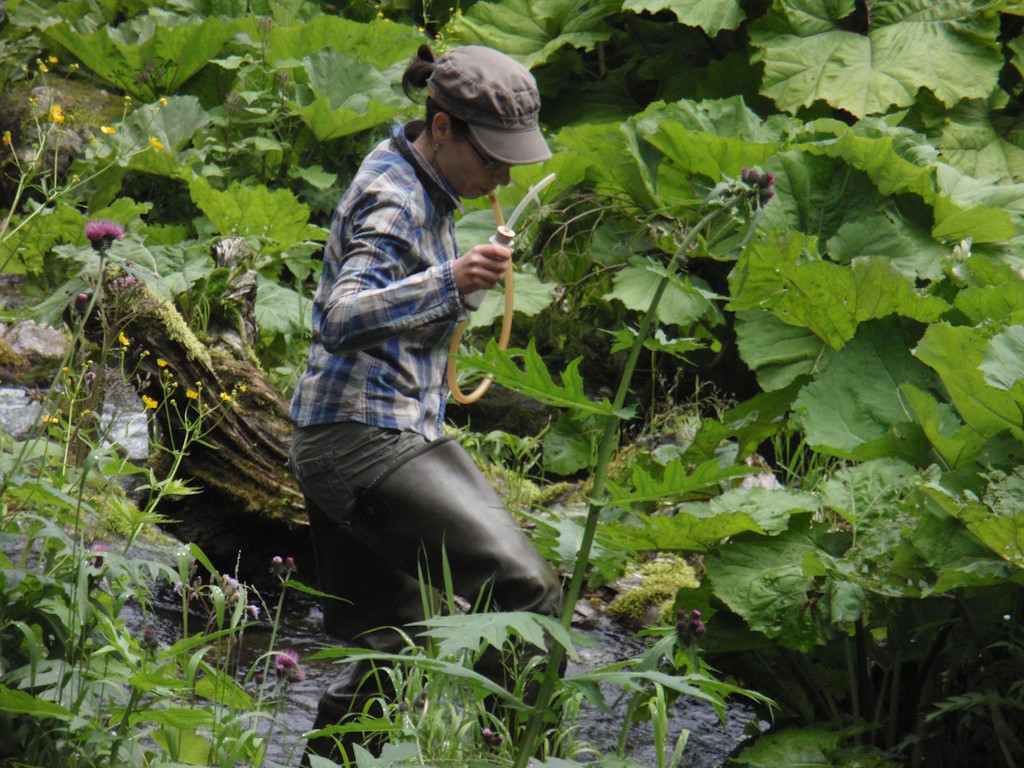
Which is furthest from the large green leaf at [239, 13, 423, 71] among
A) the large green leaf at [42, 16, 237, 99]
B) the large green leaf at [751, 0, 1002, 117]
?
the large green leaf at [751, 0, 1002, 117]

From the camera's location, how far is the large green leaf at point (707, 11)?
6055 mm

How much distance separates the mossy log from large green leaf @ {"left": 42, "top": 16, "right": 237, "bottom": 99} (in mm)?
3141

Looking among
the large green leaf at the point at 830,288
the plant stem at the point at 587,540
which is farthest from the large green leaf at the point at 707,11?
the plant stem at the point at 587,540

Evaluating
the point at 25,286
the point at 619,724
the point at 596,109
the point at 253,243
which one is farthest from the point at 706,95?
the point at 619,724

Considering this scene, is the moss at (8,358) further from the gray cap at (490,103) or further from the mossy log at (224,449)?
the gray cap at (490,103)

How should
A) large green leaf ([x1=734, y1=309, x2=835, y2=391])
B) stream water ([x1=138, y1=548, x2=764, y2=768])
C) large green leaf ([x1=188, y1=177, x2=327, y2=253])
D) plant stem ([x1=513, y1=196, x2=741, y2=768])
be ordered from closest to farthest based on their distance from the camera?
plant stem ([x1=513, y1=196, x2=741, y2=768]) < stream water ([x1=138, y1=548, x2=764, y2=768]) < large green leaf ([x1=734, y1=309, x2=835, y2=391]) < large green leaf ([x1=188, y1=177, x2=327, y2=253])

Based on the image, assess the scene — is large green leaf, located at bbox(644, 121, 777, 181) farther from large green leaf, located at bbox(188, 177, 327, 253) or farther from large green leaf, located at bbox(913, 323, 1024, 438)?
large green leaf, located at bbox(913, 323, 1024, 438)

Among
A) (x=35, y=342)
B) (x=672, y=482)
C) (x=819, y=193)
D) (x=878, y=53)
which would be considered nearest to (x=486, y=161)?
(x=672, y=482)

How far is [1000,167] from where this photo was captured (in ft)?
19.2

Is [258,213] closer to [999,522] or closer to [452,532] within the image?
[452,532]

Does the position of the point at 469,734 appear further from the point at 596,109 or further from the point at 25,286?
the point at 596,109

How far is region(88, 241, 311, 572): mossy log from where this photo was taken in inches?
152

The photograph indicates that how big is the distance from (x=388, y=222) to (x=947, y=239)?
10.1ft

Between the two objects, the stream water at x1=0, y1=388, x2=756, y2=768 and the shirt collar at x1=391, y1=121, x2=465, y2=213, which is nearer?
the shirt collar at x1=391, y1=121, x2=465, y2=213
